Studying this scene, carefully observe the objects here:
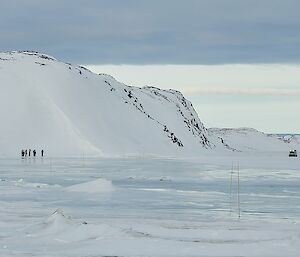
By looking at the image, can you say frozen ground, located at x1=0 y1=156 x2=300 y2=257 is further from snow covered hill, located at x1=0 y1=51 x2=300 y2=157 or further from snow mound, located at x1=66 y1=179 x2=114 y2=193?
snow covered hill, located at x1=0 y1=51 x2=300 y2=157

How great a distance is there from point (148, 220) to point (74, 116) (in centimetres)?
10750

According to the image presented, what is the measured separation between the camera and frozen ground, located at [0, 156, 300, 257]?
14.0 m

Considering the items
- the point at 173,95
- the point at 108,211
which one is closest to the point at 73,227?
the point at 108,211

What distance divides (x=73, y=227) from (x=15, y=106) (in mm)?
113073

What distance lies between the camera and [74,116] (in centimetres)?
12569

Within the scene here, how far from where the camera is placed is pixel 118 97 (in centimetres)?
14475

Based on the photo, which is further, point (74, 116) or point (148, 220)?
point (74, 116)

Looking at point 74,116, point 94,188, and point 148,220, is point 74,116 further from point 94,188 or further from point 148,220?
point 148,220

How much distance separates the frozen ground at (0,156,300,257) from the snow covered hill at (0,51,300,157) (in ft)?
243

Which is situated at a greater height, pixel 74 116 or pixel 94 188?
pixel 74 116

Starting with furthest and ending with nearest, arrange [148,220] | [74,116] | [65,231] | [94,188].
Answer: [74,116]
[94,188]
[148,220]
[65,231]

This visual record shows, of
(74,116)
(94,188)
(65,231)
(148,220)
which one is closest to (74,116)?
(74,116)

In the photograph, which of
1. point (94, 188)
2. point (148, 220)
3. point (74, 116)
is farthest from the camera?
point (74, 116)

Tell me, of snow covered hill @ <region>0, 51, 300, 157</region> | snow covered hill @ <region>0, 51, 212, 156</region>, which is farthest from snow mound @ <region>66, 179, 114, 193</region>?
snow covered hill @ <region>0, 51, 212, 156</region>
